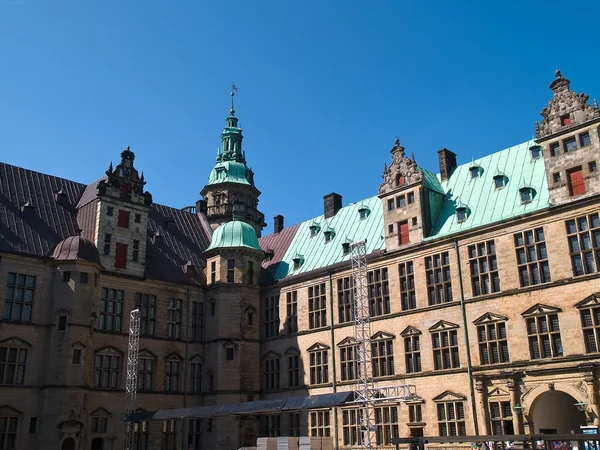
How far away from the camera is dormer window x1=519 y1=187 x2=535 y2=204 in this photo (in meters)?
34.6

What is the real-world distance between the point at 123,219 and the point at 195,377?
11.7 meters

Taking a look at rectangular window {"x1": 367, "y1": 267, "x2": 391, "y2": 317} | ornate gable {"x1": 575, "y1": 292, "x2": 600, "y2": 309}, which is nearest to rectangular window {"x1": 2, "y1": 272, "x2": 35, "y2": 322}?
rectangular window {"x1": 367, "y1": 267, "x2": 391, "y2": 317}

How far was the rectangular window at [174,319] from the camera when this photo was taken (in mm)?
44594

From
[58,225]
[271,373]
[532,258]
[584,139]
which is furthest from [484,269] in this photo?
[58,225]

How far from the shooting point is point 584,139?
32781mm

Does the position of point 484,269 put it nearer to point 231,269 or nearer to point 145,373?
point 231,269

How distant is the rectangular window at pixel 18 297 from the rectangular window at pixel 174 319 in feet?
31.2

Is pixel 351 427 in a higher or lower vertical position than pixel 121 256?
lower

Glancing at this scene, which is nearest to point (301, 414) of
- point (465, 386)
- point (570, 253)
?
point (465, 386)

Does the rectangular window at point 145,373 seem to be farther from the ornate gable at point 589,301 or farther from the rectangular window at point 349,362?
the ornate gable at point 589,301

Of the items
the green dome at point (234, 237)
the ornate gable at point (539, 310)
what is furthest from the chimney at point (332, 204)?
the ornate gable at point (539, 310)

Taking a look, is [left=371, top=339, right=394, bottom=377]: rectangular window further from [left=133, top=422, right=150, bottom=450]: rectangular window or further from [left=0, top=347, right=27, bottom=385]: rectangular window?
[left=0, top=347, right=27, bottom=385]: rectangular window

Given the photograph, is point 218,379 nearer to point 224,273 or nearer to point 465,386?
point 224,273

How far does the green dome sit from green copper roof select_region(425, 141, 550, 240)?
45.6 feet
